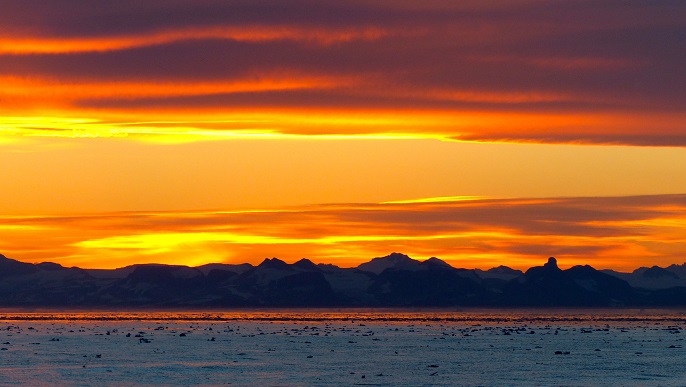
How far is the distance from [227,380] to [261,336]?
82.7m

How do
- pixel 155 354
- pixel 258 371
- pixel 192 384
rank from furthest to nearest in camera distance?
1. pixel 155 354
2. pixel 258 371
3. pixel 192 384

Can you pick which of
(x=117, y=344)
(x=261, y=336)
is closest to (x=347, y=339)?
(x=261, y=336)

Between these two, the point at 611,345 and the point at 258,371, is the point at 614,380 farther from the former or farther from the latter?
the point at 611,345

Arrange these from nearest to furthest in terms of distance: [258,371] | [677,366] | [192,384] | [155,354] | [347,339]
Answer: [192,384] < [258,371] < [677,366] < [155,354] < [347,339]

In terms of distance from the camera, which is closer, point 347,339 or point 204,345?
point 204,345

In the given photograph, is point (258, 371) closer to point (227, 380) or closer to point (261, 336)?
point (227, 380)

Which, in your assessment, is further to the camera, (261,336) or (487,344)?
(261,336)

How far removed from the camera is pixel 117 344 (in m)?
148

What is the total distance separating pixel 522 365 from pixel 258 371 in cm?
2568

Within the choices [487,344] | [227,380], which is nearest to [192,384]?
[227,380]

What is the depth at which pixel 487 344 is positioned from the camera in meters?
153

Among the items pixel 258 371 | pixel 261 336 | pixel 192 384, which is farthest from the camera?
pixel 261 336

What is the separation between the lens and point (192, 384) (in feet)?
301

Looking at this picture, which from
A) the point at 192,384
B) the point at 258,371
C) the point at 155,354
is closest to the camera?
the point at 192,384
